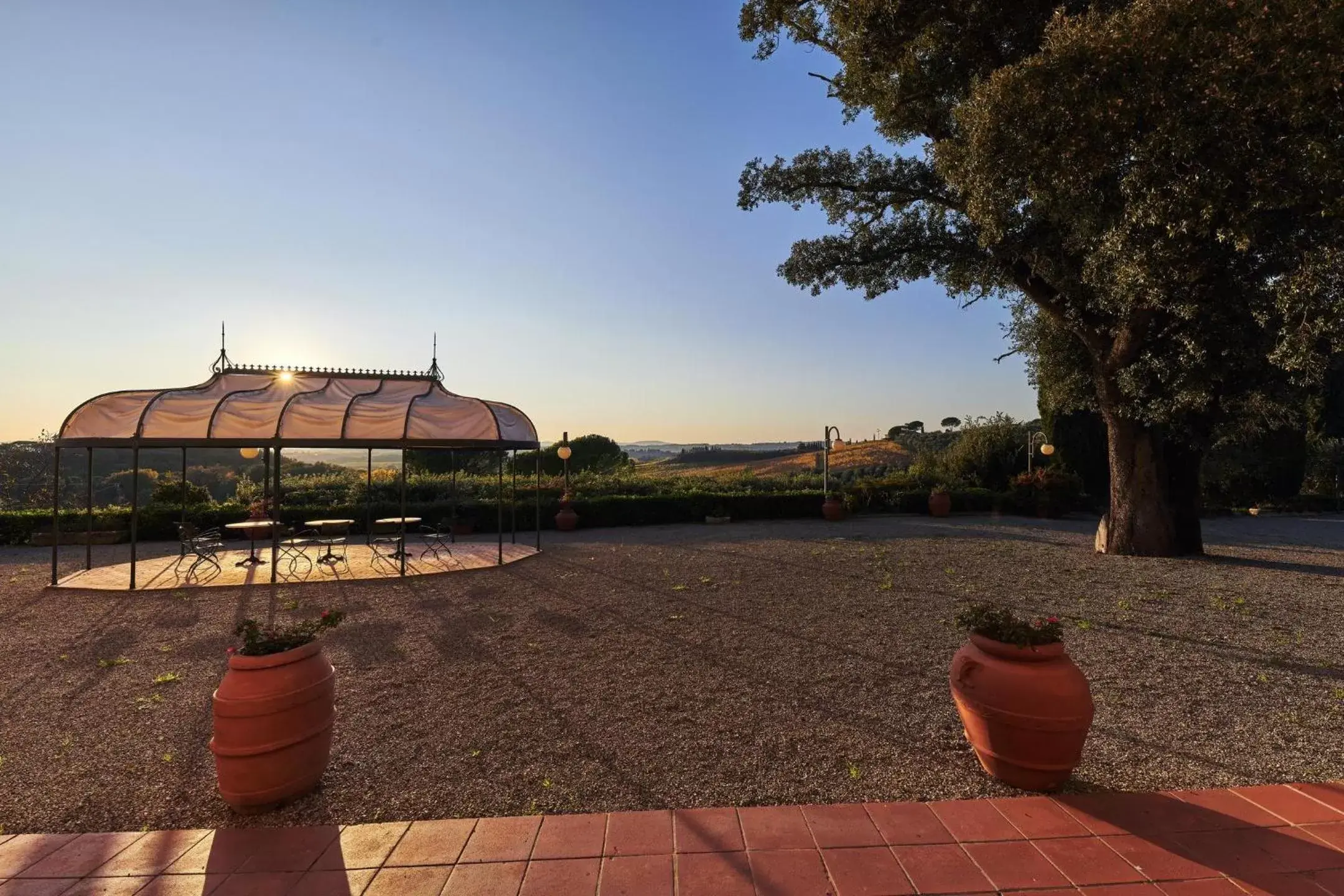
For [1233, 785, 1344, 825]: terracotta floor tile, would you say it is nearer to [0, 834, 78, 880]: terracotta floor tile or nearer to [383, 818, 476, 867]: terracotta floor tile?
[383, 818, 476, 867]: terracotta floor tile

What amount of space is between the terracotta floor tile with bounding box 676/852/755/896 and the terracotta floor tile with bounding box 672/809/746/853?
0.05 meters

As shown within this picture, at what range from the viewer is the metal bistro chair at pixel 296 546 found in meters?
9.73

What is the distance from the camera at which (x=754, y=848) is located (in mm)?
2602

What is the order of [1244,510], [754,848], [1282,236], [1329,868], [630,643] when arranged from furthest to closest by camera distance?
[1244,510]
[1282,236]
[630,643]
[754,848]
[1329,868]

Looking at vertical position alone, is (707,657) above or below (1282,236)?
below

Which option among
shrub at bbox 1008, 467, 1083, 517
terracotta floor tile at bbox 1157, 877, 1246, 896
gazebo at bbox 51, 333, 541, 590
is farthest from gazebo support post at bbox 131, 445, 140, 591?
shrub at bbox 1008, 467, 1083, 517

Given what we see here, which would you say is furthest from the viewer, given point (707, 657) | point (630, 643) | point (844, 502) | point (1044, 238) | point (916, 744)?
point (844, 502)

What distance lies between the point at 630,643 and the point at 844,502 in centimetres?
1281

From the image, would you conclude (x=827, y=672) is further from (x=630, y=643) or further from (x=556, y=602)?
(x=556, y=602)

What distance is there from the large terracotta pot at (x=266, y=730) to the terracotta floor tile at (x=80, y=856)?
1.28 ft

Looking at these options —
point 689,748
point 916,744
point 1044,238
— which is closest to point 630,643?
point 689,748

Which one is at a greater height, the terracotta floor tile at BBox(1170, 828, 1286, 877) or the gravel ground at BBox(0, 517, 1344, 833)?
the terracotta floor tile at BBox(1170, 828, 1286, 877)

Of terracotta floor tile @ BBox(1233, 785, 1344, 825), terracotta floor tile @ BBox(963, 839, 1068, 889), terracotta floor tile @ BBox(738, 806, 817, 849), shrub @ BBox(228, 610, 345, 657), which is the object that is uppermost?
shrub @ BBox(228, 610, 345, 657)

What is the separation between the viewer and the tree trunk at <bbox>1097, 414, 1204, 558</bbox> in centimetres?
1040
